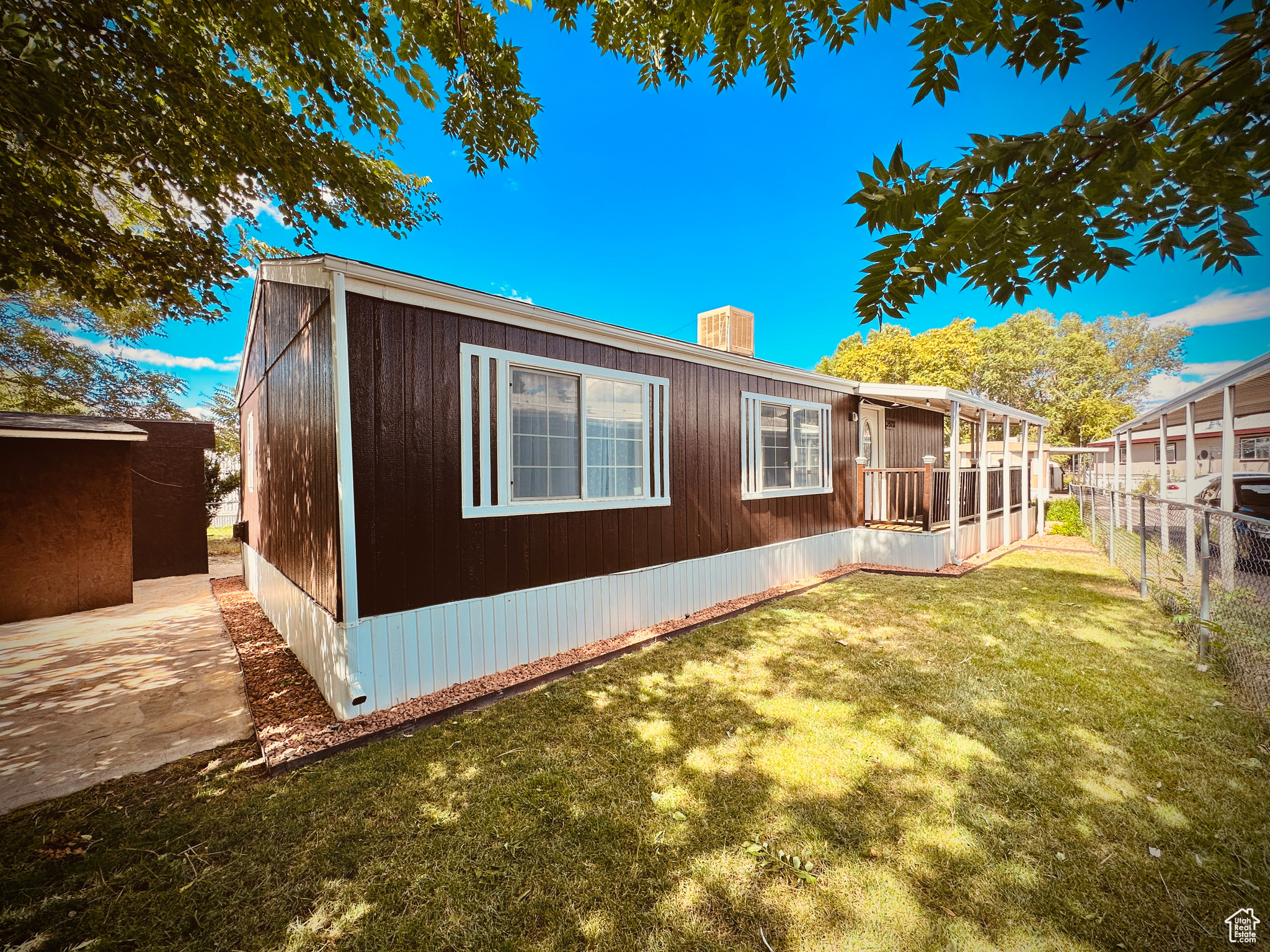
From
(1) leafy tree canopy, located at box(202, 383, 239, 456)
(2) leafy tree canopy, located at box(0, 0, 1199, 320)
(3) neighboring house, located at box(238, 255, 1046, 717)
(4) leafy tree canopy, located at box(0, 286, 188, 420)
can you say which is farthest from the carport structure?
(1) leafy tree canopy, located at box(202, 383, 239, 456)

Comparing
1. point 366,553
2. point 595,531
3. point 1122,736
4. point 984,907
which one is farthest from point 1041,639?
point 366,553

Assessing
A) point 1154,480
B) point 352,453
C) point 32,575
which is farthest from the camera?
point 1154,480

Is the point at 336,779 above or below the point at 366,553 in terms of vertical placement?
below

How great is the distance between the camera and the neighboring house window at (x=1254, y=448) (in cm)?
957

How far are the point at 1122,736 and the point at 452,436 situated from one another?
5277mm

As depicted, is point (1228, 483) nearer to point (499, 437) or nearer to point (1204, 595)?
point (1204, 595)

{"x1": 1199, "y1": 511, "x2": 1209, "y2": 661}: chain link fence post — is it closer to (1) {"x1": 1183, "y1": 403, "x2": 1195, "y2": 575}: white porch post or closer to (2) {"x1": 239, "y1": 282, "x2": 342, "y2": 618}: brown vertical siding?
(1) {"x1": 1183, "y1": 403, "x2": 1195, "y2": 575}: white porch post

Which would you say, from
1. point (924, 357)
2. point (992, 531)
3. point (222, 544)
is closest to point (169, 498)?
point (222, 544)

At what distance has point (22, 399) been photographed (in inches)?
503

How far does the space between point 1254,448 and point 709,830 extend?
15655 mm

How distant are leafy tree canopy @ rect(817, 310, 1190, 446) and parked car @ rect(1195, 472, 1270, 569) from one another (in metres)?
14.0

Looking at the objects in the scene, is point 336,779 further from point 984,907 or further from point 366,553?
point 984,907

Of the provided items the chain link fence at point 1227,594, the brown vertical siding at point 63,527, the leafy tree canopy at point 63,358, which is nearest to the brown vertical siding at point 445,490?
the chain link fence at point 1227,594

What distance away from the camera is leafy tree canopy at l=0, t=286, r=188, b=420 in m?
12.1
